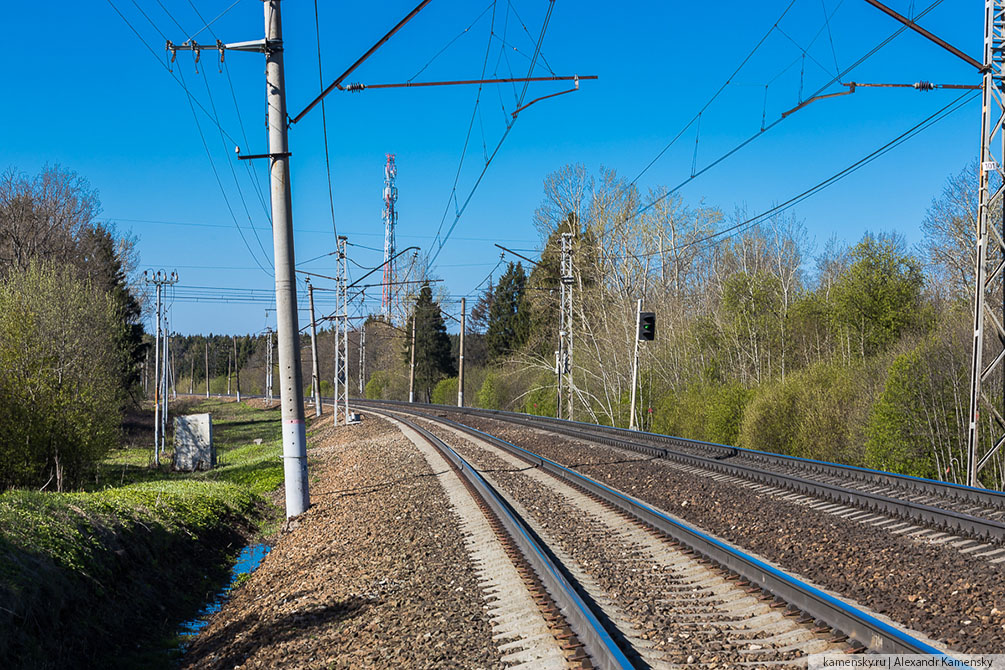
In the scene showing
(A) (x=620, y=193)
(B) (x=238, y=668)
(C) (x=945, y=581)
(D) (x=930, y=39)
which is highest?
(A) (x=620, y=193)

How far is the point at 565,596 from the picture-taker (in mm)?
6871

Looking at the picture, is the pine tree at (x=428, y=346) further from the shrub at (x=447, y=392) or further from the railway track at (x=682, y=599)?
the railway track at (x=682, y=599)


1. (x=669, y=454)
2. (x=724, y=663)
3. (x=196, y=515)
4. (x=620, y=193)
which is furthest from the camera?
(x=620, y=193)

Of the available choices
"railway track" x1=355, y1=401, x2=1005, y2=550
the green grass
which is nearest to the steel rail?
the green grass

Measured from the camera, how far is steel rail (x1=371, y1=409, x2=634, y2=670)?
538cm

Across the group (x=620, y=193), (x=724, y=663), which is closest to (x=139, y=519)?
(x=724, y=663)

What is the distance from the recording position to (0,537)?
30.0ft

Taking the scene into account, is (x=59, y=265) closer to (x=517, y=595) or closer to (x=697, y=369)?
(x=697, y=369)

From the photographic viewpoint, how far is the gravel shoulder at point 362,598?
6.46 metres

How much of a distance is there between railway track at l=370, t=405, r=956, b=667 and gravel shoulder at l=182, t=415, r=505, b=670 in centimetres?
96

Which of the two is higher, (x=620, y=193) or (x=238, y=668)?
(x=620, y=193)

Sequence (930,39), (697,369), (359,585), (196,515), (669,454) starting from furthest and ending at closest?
(697,369)
(669,454)
(196,515)
(930,39)
(359,585)

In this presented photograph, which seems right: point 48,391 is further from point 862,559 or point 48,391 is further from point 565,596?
point 862,559

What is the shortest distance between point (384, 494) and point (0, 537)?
7.30 m
